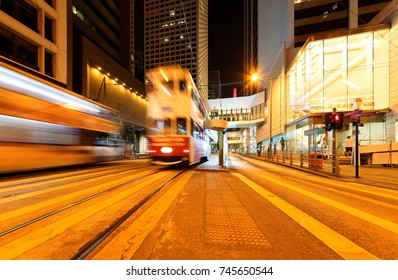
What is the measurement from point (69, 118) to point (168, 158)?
520 cm

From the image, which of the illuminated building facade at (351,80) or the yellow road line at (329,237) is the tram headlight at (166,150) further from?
the illuminated building facade at (351,80)

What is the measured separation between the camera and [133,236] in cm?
327

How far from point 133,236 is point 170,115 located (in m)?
9.25

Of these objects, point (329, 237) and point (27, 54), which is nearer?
point (329, 237)

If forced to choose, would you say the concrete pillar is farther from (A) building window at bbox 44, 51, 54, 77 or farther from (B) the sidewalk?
(A) building window at bbox 44, 51, 54, 77

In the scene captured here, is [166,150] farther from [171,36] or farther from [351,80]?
[171,36]

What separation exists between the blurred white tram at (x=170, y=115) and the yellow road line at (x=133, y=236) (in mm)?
7031

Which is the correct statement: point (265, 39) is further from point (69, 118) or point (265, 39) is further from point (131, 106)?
point (69, 118)

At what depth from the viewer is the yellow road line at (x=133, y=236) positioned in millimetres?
2736

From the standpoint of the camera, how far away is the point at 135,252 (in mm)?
2777

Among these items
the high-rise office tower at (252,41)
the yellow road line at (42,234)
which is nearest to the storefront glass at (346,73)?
the yellow road line at (42,234)

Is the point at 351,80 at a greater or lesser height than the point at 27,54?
lesser

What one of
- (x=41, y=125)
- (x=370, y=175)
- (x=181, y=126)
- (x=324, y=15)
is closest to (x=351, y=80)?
(x=370, y=175)

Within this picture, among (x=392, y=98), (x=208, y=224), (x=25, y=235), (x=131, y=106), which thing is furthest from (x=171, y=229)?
(x=131, y=106)
